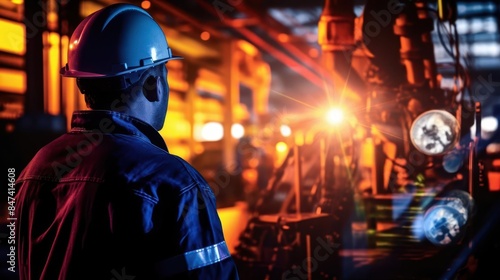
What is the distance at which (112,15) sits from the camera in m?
1.99

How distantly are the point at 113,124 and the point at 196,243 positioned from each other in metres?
0.47

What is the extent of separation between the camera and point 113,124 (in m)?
1.77

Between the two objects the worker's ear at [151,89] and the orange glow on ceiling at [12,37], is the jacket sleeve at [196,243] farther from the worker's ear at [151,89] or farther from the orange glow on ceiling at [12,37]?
the orange glow on ceiling at [12,37]

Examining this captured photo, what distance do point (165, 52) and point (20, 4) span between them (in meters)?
6.77

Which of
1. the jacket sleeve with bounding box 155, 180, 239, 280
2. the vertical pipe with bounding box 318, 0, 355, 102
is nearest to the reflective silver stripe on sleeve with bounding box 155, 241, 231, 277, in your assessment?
the jacket sleeve with bounding box 155, 180, 239, 280

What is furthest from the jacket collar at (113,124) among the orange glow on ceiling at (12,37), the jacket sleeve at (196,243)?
the orange glow on ceiling at (12,37)

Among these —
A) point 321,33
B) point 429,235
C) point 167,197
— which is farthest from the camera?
point 321,33

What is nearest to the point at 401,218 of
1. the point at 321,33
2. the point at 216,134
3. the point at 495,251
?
the point at 495,251

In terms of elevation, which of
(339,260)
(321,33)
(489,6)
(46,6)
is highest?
(489,6)

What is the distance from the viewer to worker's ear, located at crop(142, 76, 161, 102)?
193cm

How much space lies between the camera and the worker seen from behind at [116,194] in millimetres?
1599

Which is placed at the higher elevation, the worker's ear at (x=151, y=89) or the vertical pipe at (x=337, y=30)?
the vertical pipe at (x=337, y=30)

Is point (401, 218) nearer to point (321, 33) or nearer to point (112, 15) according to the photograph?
point (321, 33)

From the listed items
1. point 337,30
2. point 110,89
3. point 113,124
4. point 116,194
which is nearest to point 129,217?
point 116,194
